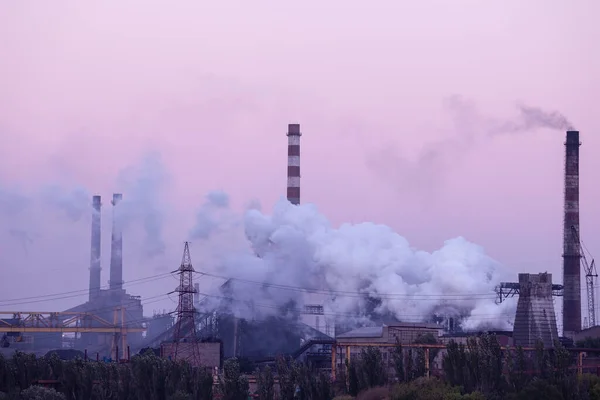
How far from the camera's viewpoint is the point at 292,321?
8456 centimetres

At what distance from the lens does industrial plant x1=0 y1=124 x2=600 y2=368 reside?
65625 millimetres

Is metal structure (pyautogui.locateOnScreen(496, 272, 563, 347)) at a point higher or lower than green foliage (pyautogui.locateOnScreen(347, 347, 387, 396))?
higher

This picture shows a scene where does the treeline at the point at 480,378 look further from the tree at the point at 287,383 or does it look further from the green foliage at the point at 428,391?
the tree at the point at 287,383

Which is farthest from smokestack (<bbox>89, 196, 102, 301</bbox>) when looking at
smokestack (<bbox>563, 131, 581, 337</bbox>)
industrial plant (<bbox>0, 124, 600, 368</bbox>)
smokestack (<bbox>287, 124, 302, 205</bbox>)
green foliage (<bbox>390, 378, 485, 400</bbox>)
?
green foliage (<bbox>390, 378, 485, 400</bbox>)

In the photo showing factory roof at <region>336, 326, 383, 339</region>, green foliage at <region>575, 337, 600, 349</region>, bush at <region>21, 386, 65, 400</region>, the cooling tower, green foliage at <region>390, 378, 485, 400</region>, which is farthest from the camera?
factory roof at <region>336, 326, 383, 339</region>

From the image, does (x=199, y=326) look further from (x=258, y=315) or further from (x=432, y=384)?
(x=432, y=384)

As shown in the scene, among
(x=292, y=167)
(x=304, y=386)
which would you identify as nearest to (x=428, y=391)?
(x=304, y=386)

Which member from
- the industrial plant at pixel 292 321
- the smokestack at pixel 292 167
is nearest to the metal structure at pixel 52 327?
the industrial plant at pixel 292 321

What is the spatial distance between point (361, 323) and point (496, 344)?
1692 inches

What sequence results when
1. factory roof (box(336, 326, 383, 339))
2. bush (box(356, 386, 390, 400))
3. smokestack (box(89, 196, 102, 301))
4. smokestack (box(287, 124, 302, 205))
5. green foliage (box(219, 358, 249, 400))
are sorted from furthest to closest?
1. smokestack (box(89, 196, 102, 301))
2. smokestack (box(287, 124, 302, 205))
3. factory roof (box(336, 326, 383, 339))
4. green foliage (box(219, 358, 249, 400))
5. bush (box(356, 386, 390, 400))

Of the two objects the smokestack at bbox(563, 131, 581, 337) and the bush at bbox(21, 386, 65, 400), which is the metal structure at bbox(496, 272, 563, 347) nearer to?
the smokestack at bbox(563, 131, 581, 337)

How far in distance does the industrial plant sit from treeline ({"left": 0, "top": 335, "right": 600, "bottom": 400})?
512 centimetres

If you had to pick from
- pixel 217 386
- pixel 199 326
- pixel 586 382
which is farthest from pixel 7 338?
pixel 586 382

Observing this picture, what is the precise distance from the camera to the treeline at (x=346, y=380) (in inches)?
1572
